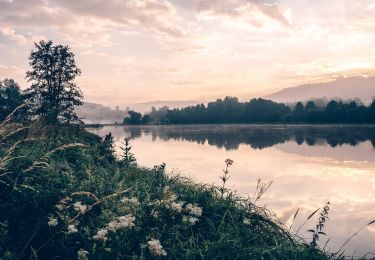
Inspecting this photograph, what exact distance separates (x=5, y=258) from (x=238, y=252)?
361 centimetres

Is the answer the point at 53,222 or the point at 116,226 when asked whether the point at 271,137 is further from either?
the point at 53,222

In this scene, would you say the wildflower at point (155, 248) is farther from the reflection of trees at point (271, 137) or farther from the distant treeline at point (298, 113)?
the distant treeline at point (298, 113)

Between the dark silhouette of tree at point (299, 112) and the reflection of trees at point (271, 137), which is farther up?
the dark silhouette of tree at point (299, 112)

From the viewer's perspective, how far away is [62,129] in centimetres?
1365

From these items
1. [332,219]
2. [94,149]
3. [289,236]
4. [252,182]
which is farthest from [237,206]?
[252,182]

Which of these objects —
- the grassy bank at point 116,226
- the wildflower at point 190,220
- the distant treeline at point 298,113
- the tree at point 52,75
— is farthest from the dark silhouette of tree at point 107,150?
the distant treeline at point 298,113

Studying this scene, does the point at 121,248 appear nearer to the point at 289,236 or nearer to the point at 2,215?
the point at 2,215

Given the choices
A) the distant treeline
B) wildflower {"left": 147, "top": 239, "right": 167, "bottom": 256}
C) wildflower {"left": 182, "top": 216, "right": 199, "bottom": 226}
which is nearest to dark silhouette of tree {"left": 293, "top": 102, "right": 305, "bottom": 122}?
the distant treeline

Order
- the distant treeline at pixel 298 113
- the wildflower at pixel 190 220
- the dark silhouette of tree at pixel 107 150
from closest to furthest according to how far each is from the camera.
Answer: the wildflower at pixel 190 220
the dark silhouette of tree at pixel 107 150
the distant treeline at pixel 298 113

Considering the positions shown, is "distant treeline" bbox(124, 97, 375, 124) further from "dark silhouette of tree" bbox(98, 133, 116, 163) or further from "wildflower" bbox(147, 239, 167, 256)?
"wildflower" bbox(147, 239, 167, 256)

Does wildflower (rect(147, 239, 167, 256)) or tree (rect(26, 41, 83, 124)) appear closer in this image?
wildflower (rect(147, 239, 167, 256))

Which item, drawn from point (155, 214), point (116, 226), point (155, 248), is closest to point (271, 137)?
point (155, 214)

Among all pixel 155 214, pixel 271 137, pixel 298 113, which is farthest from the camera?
pixel 298 113

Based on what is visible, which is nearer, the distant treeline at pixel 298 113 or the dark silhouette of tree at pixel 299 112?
the distant treeline at pixel 298 113
